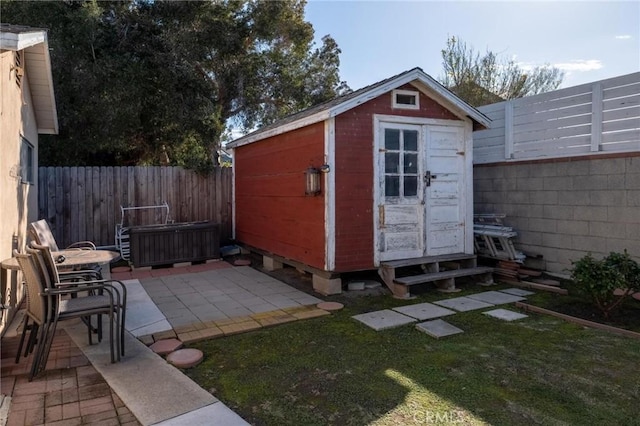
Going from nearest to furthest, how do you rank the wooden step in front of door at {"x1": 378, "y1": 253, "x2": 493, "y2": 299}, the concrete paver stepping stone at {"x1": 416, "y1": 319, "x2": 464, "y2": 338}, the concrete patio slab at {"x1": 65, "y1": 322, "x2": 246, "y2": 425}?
the concrete patio slab at {"x1": 65, "y1": 322, "x2": 246, "y2": 425}
the concrete paver stepping stone at {"x1": 416, "y1": 319, "x2": 464, "y2": 338}
the wooden step in front of door at {"x1": 378, "y1": 253, "x2": 493, "y2": 299}

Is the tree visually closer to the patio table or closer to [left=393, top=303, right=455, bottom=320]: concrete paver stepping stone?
[left=393, top=303, right=455, bottom=320]: concrete paver stepping stone

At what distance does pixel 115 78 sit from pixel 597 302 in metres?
10.00

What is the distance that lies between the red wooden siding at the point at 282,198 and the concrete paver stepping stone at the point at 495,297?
2.14m

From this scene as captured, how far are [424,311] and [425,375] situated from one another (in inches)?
67.6

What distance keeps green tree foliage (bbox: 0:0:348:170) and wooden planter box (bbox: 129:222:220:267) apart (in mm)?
1746

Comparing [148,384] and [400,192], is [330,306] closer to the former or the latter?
[400,192]

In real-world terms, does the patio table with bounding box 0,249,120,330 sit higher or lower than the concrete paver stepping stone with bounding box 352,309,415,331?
higher

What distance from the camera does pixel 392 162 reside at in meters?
5.98

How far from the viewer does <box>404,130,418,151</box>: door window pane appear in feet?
20.0

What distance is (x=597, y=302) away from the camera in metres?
4.51

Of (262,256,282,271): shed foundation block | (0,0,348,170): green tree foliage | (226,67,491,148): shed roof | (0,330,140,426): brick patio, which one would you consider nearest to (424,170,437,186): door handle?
(226,67,491,148): shed roof

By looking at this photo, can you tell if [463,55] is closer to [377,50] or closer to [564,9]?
[377,50]

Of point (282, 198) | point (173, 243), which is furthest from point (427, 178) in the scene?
point (173, 243)

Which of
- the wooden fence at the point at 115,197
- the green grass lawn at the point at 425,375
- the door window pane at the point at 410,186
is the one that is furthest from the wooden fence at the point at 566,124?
the wooden fence at the point at 115,197
